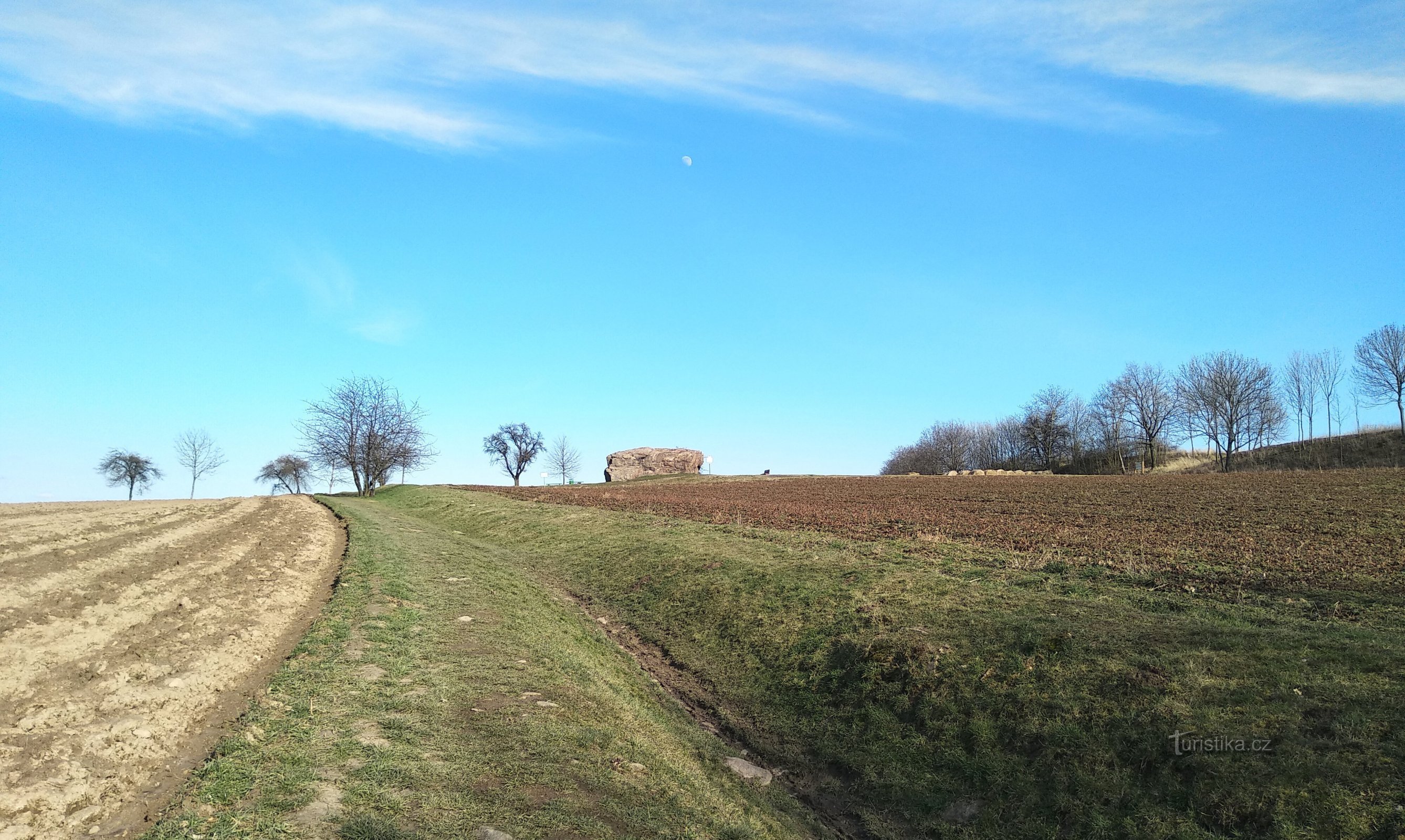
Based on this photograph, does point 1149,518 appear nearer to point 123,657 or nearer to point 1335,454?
point 123,657

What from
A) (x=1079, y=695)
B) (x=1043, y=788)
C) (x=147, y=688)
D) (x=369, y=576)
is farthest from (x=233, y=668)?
(x=1079, y=695)

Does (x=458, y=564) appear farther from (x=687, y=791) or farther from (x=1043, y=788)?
(x=1043, y=788)

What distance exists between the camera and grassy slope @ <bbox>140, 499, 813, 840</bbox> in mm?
6332

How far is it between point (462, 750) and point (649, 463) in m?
94.5

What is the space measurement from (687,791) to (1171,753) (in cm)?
563

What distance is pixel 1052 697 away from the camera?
941cm

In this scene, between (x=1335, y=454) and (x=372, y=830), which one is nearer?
(x=372, y=830)

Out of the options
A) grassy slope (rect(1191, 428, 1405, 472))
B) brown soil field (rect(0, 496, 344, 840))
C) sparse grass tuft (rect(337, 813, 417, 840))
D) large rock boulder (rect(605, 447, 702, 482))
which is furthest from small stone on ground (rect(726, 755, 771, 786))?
large rock boulder (rect(605, 447, 702, 482))

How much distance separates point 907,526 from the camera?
24703mm

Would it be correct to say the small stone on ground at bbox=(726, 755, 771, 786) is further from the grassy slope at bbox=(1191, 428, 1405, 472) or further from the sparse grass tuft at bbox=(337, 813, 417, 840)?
the grassy slope at bbox=(1191, 428, 1405, 472)

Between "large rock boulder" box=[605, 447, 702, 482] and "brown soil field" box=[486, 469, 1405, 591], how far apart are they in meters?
49.2

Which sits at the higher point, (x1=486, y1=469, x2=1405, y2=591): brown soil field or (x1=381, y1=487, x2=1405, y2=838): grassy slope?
(x1=486, y1=469, x2=1405, y2=591): brown soil field

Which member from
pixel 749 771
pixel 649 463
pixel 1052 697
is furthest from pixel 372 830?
pixel 649 463

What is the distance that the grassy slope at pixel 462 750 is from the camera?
633 cm
